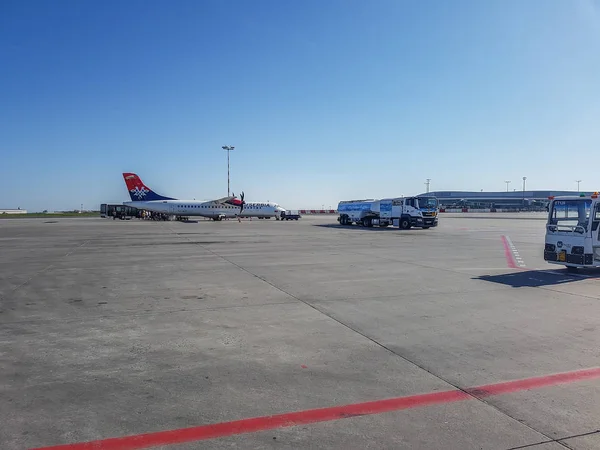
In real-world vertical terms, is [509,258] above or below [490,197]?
below

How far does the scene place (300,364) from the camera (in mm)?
5465

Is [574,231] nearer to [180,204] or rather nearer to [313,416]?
[313,416]

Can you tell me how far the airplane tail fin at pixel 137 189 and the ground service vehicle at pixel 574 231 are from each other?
57441 millimetres

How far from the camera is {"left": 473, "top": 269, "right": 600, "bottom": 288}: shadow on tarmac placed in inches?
451

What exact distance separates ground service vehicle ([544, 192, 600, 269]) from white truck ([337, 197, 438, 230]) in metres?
24.8

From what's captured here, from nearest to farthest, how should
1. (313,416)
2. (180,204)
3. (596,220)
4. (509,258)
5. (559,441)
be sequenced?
(559,441) → (313,416) → (596,220) → (509,258) → (180,204)

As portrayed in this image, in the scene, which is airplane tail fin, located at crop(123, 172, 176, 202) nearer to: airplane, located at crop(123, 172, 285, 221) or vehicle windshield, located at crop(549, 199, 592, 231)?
airplane, located at crop(123, 172, 285, 221)

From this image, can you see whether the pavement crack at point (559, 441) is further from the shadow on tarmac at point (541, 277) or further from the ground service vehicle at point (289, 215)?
the ground service vehicle at point (289, 215)

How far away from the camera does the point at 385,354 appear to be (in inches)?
231

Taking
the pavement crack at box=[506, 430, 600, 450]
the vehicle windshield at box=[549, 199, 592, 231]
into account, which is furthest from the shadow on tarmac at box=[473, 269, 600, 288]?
the pavement crack at box=[506, 430, 600, 450]

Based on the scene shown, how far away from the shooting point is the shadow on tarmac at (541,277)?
37.6 ft

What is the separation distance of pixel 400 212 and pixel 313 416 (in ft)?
119

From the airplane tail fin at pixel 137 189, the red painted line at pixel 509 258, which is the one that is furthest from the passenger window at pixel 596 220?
the airplane tail fin at pixel 137 189

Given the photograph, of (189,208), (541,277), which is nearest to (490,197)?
(189,208)
